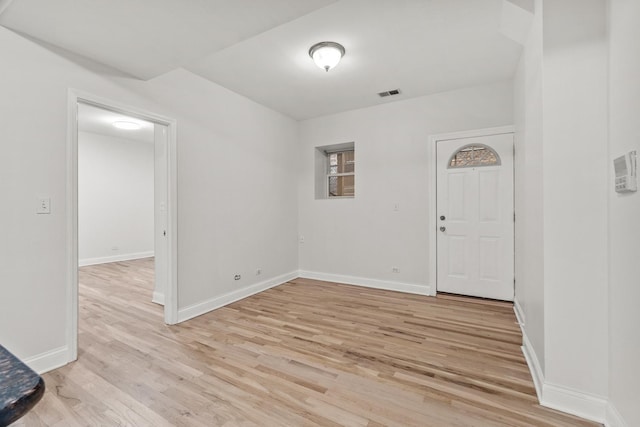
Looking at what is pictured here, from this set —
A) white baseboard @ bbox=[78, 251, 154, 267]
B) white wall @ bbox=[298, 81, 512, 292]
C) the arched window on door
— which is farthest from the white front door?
white baseboard @ bbox=[78, 251, 154, 267]

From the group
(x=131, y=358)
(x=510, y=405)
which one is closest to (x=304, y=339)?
(x=131, y=358)

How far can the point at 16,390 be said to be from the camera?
51cm

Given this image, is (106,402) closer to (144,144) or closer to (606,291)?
(606,291)

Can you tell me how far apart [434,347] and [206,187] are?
2.88 meters

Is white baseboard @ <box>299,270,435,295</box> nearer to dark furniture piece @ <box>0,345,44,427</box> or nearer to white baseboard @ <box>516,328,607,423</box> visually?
white baseboard @ <box>516,328,607,423</box>

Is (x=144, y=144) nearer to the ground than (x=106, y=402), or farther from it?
farther from it

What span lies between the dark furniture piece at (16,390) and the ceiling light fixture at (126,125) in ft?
19.4

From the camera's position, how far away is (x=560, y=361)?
1688mm

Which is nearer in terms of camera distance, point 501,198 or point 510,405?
point 510,405

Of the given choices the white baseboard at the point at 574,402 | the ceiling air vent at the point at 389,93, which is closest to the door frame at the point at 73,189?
the ceiling air vent at the point at 389,93

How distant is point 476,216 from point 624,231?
7.70 ft

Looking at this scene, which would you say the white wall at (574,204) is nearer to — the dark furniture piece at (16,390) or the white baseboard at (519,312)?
the white baseboard at (519,312)

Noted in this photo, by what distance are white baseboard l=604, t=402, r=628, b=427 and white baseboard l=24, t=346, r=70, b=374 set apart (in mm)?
3540

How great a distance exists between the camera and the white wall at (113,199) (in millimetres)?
6047
